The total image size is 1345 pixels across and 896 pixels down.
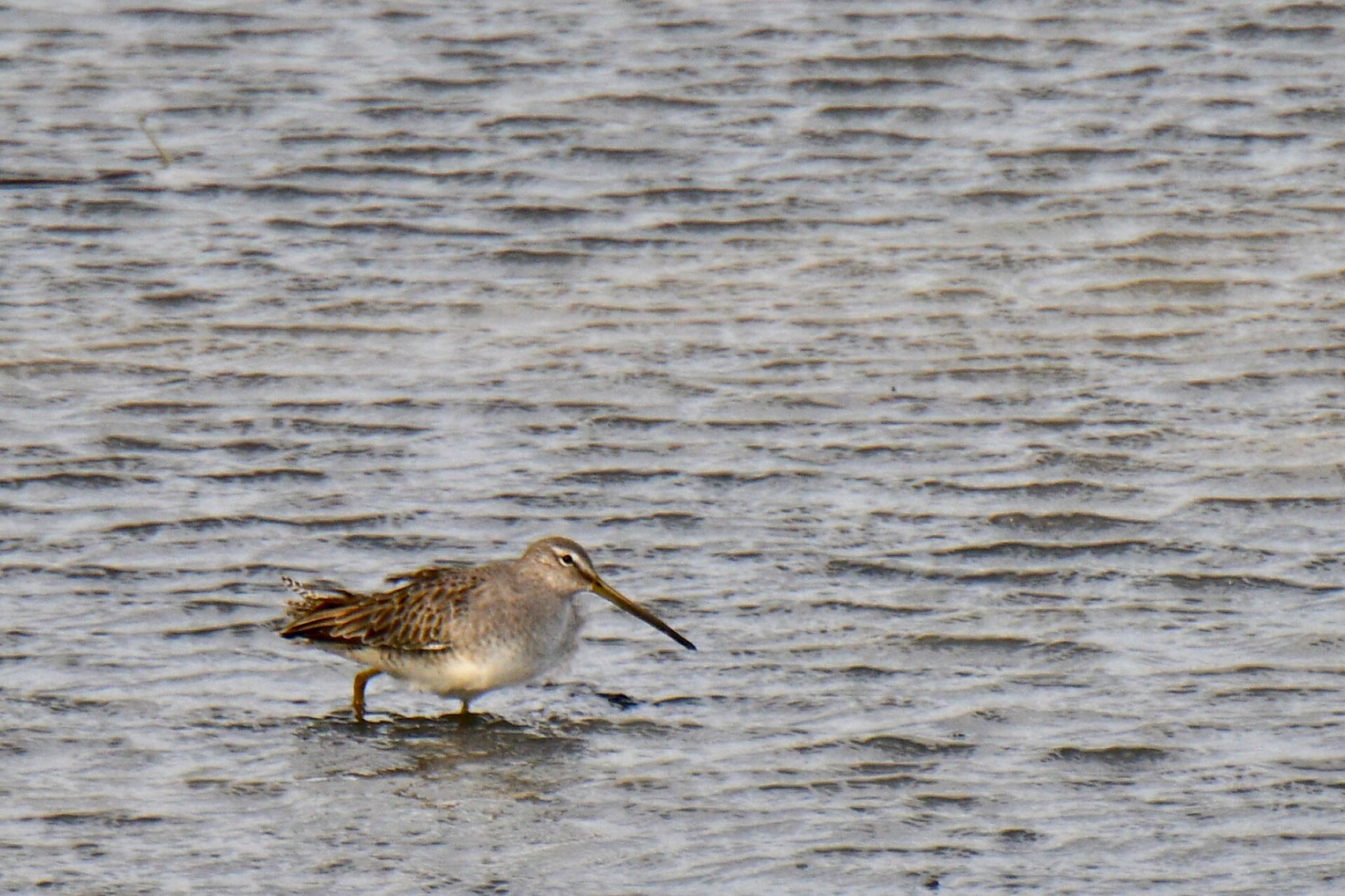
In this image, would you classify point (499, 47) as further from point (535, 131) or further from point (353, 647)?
point (353, 647)

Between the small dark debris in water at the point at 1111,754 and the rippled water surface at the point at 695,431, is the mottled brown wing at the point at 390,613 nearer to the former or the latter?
the rippled water surface at the point at 695,431

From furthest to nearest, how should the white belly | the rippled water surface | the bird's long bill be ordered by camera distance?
the bird's long bill < the white belly < the rippled water surface

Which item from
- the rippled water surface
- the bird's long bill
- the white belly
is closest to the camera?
the rippled water surface

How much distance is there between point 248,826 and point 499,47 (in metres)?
7.16

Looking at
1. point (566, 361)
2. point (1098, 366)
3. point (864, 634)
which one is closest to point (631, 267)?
point (566, 361)

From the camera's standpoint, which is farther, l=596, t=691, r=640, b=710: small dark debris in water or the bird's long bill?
the bird's long bill

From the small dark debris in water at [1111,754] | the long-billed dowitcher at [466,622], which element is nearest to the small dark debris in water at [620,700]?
the long-billed dowitcher at [466,622]

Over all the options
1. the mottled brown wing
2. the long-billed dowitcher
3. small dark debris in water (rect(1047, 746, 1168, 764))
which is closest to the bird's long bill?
the long-billed dowitcher

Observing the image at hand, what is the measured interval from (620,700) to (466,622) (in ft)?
1.54

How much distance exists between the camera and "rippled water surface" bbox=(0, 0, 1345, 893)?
6.39 metres

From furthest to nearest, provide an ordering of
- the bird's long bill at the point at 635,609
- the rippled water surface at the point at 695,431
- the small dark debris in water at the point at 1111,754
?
1. the bird's long bill at the point at 635,609
2. the small dark debris in water at the point at 1111,754
3. the rippled water surface at the point at 695,431

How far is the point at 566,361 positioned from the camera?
9570 mm

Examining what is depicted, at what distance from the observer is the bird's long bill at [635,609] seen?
7.27 meters

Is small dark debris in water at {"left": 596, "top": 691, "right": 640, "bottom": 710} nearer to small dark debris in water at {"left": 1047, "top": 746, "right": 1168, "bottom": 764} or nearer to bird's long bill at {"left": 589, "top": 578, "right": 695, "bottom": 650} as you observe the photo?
bird's long bill at {"left": 589, "top": 578, "right": 695, "bottom": 650}
